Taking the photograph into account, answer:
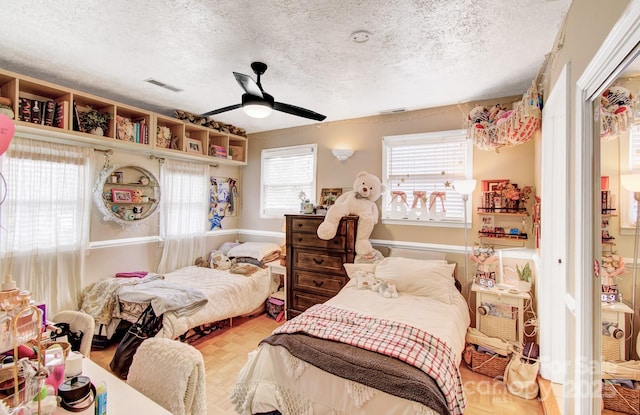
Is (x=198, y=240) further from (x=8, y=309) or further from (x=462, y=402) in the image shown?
(x=462, y=402)

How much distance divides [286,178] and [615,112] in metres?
3.69

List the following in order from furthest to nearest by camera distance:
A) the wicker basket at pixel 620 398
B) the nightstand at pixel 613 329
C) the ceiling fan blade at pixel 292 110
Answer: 1. the ceiling fan blade at pixel 292 110
2. the nightstand at pixel 613 329
3. the wicker basket at pixel 620 398

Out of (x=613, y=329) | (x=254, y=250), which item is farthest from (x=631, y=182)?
(x=254, y=250)

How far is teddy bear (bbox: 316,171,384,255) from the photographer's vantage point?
3.29 metres

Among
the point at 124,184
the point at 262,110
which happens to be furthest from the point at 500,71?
the point at 124,184

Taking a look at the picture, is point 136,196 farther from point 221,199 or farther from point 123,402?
point 123,402

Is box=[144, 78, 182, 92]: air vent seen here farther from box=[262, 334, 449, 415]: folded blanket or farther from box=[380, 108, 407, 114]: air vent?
box=[262, 334, 449, 415]: folded blanket

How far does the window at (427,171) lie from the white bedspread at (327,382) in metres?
1.21

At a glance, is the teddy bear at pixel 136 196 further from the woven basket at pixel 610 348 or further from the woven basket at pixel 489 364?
the woven basket at pixel 610 348

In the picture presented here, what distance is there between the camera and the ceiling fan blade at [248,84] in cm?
192

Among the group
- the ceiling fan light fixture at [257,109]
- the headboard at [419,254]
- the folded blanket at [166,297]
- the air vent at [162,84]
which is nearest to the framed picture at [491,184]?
the headboard at [419,254]

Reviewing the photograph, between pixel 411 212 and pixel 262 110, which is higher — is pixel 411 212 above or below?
below

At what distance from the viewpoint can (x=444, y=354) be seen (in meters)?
1.74

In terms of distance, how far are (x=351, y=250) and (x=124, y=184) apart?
2.73 meters
